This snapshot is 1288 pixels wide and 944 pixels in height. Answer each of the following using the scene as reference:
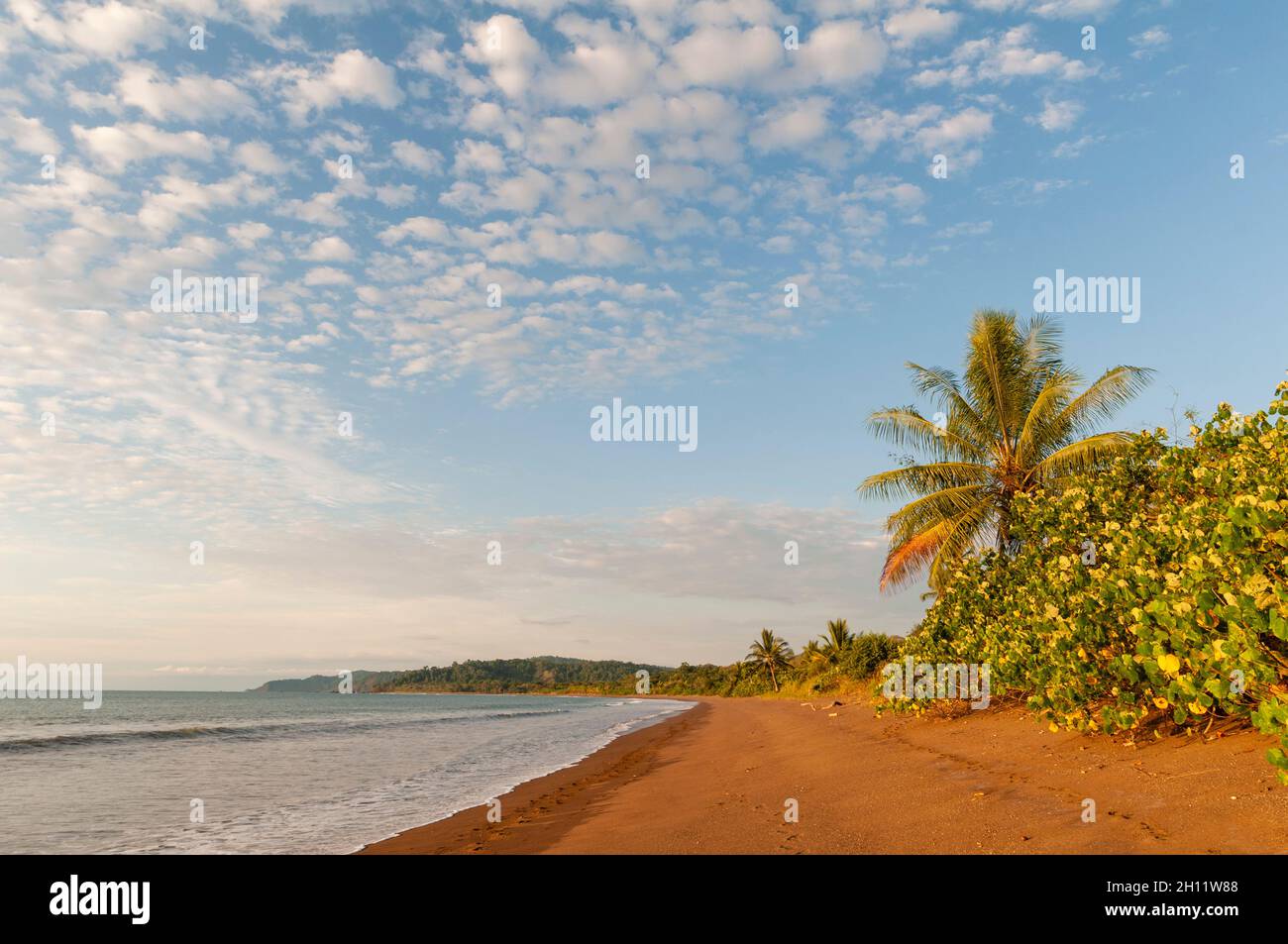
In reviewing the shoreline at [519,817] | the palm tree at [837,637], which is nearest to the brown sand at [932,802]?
the shoreline at [519,817]

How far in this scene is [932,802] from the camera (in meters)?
8.05

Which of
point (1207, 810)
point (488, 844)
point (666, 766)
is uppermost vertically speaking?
point (1207, 810)

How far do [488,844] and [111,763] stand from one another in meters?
21.7

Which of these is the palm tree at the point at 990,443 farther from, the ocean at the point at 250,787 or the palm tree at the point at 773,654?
the palm tree at the point at 773,654

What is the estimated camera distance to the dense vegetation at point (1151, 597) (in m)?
5.69

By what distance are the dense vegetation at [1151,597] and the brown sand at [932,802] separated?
0.63m

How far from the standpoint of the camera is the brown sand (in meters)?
6.01

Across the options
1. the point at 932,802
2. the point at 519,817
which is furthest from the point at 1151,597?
the point at 519,817

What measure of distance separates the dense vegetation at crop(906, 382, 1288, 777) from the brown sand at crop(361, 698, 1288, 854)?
63 cm
